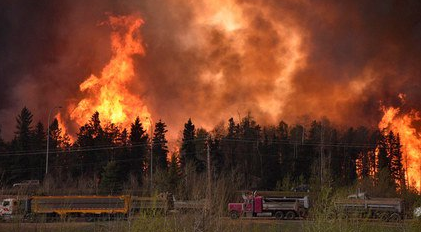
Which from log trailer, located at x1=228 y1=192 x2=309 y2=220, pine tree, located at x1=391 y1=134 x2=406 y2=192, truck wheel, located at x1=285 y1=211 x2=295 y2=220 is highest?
pine tree, located at x1=391 y1=134 x2=406 y2=192

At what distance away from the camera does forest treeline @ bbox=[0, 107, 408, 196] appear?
84.4m

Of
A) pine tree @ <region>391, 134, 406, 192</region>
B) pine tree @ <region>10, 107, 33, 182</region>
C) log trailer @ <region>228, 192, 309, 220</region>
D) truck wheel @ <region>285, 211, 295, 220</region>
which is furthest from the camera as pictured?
pine tree @ <region>391, 134, 406, 192</region>

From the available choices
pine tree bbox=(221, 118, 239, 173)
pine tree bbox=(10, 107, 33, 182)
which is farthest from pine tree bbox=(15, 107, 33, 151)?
pine tree bbox=(221, 118, 239, 173)

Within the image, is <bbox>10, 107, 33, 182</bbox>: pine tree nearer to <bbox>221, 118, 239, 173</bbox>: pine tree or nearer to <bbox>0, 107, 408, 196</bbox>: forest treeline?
<bbox>0, 107, 408, 196</bbox>: forest treeline

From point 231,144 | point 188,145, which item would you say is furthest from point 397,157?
point 188,145

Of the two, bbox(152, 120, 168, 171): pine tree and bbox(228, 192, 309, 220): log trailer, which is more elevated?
bbox(152, 120, 168, 171): pine tree

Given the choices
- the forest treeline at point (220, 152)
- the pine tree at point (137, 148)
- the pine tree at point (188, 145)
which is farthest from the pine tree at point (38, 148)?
the pine tree at point (188, 145)

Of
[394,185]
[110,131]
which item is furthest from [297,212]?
[110,131]

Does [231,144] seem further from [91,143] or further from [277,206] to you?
[277,206]

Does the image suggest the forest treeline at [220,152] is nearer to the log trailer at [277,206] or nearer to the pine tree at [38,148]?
the pine tree at [38,148]

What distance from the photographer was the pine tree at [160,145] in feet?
299

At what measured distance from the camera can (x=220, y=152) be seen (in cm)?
9794

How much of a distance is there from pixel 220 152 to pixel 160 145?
12977 millimetres

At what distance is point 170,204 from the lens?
18.3m
